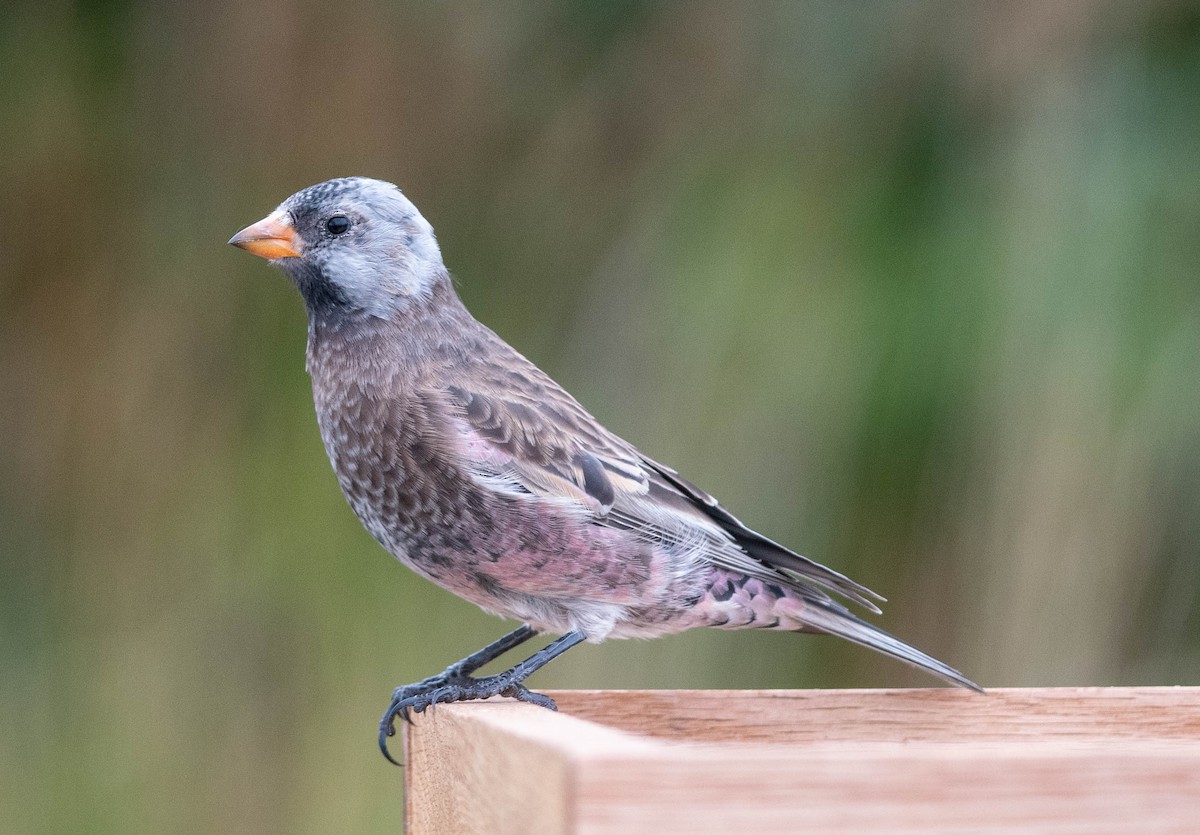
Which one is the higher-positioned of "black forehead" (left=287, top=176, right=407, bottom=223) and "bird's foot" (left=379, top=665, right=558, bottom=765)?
"black forehead" (left=287, top=176, right=407, bottom=223)

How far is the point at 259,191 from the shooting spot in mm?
3697

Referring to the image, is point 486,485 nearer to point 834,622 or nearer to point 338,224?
point 338,224

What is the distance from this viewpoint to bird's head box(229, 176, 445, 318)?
252cm

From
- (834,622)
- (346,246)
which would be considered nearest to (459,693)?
(834,622)

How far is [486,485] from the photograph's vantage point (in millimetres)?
2305

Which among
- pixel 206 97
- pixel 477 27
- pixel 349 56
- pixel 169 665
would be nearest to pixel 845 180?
pixel 477 27

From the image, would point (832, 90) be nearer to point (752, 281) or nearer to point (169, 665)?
point (752, 281)

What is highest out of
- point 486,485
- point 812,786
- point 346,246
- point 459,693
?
point 346,246

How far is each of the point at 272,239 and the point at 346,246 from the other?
0.43 feet

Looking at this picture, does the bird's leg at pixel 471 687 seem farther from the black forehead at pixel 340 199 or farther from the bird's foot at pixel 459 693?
the black forehead at pixel 340 199

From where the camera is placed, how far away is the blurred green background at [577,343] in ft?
11.6

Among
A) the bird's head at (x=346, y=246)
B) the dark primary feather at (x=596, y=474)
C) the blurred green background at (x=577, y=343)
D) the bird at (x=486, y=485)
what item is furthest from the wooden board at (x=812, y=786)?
the blurred green background at (x=577, y=343)

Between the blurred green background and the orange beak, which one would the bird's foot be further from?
the blurred green background

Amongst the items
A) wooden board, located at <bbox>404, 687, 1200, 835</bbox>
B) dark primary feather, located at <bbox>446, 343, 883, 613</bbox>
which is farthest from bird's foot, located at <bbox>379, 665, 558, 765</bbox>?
wooden board, located at <bbox>404, 687, 1200, 835</bbox>
